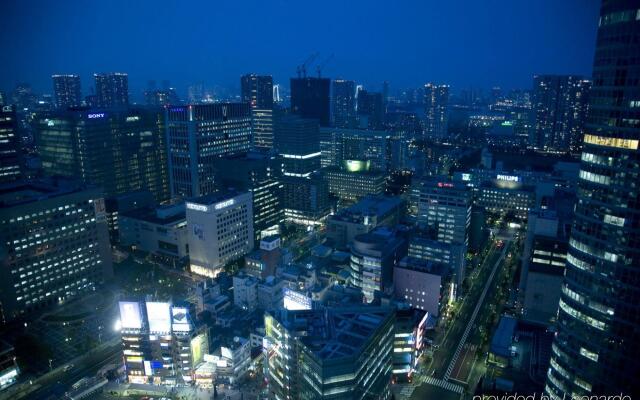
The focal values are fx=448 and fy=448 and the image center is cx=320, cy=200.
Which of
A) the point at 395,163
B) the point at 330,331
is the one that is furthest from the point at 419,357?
the point at 395,163

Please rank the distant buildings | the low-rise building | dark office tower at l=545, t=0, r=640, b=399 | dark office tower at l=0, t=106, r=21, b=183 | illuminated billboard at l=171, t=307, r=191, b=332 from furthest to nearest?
dark office tower at l=0, t=106, r=21, b=183
the low-rise building
the distant buildings
illuminated billboard at l=171, t=307, r=191, b=332
dark office tower at l=545, t=0, r=640, b=399

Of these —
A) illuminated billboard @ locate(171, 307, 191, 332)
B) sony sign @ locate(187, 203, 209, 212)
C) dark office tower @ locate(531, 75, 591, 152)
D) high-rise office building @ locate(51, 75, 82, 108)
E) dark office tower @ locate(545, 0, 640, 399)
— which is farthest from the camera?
high-rise office building @ locate(51, 75, 82, 108)

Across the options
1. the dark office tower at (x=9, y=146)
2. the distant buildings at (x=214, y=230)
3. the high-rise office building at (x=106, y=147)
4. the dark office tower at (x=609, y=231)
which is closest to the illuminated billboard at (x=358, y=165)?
the distant buildings at (x=214, y=230)

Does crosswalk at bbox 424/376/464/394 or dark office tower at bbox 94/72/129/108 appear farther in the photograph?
dark office tower at bbox 94/72/129/108

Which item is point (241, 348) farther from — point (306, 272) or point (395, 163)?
point (395, 163)

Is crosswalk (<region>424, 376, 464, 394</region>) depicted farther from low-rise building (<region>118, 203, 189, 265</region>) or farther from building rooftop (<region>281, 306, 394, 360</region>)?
low-rise building (<region>118, 203, 189, 265</region>)

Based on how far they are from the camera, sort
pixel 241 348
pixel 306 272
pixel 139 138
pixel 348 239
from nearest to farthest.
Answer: pixel 241 348, pixel 306 272, pixel 348 239, pixel 139 138

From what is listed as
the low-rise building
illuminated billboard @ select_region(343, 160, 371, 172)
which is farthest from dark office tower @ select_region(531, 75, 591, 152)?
the low-rise building

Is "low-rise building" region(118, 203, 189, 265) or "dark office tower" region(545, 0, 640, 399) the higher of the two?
"dark office tower" region(545, 0, 640, 399)
